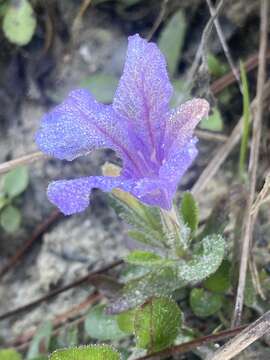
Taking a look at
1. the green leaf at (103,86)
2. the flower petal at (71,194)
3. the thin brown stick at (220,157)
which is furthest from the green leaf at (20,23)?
the flower petal at (71,194)

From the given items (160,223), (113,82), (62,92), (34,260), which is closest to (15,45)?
(62,92)

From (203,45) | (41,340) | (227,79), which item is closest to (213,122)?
(227,79)

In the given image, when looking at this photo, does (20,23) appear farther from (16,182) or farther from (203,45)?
(203,45)

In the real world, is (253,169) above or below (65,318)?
above

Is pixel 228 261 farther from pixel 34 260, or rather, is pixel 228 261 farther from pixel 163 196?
pixel 34 260

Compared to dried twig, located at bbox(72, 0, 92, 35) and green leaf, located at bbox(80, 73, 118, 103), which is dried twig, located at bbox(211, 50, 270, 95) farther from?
dried twig, located at bbox(72, 0, 92, 35)

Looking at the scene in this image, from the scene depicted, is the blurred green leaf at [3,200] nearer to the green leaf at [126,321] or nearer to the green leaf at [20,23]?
the green leaf at [20,23]

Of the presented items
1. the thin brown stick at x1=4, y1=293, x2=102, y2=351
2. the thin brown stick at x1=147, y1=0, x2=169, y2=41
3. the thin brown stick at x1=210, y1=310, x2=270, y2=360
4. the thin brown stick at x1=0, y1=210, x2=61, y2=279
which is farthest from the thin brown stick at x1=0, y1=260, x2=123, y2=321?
the thin brown stick at x1=147, y1=0, x2=169, y2=41
